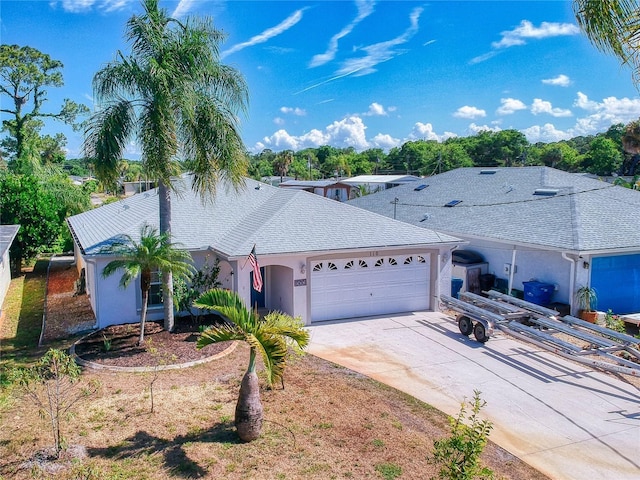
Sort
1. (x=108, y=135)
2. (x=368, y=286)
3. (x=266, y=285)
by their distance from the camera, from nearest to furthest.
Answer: (x=108, y=135), (x=368, y=286), (x=266, y=285)

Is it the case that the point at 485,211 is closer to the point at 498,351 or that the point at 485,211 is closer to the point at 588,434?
the point at 498,351

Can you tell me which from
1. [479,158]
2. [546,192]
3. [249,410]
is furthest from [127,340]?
[479,158]

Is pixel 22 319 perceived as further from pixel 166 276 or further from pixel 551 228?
pixel 551 228

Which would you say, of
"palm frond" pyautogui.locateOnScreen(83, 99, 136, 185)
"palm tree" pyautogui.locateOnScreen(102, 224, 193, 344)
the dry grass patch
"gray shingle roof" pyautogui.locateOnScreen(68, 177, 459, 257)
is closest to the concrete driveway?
the dry grass patch

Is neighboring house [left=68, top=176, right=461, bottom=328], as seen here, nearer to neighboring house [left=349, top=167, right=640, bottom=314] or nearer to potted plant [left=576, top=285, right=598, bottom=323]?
neighboring house [left=349, top=167, right=640, bottom=314]

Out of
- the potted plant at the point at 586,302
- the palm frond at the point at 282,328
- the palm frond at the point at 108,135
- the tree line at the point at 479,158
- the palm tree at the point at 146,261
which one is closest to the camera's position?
the palm frond at the point at 282,328

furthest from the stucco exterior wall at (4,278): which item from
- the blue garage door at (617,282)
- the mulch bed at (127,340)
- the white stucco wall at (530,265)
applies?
the blue garage door at (617,282)

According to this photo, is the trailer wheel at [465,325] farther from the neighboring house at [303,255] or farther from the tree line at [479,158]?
the tree line at [479,158]
